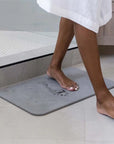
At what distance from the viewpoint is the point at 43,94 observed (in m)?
1.48

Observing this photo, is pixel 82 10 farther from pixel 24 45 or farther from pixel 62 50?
pixel 24 45

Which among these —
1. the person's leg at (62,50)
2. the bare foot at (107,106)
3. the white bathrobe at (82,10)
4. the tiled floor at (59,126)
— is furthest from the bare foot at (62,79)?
the white bathrobe at (82,10)

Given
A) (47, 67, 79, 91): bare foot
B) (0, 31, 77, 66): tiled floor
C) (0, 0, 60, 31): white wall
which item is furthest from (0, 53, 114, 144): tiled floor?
(0, 0, 60, 31): white wall

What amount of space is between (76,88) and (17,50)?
1.53 ft

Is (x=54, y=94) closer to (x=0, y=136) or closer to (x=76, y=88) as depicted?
(x=76, y=88)

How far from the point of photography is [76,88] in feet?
5.06

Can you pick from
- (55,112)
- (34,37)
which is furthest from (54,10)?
(34,37)

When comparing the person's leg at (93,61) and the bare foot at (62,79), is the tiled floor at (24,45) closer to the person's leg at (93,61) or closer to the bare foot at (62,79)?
the bare foot at (62,79)

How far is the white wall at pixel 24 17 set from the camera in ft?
6.88

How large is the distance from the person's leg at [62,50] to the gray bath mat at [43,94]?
0.11ft

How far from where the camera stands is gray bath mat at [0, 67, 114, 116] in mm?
1351

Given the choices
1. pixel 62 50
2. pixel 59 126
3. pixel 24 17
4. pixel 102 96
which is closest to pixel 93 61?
pixel 102 96

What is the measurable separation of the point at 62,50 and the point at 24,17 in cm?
71

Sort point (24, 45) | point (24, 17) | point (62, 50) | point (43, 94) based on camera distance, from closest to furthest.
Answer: point (43, 94) < point (62, 50) < point (24, 45) < point (24, 17)
